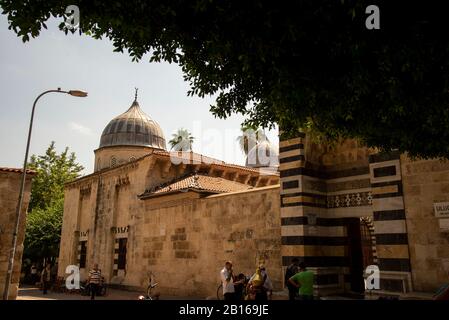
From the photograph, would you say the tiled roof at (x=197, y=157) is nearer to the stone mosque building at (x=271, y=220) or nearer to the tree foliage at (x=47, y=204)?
the stone mosque building at (x=271, y=220)

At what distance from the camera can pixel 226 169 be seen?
21203 mm

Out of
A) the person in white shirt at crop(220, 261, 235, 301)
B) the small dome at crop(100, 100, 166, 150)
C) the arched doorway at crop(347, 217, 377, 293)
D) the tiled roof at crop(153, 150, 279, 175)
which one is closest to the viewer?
the person in white shirt at crop(220, 261, 235, 301)

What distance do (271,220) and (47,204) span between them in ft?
97.8

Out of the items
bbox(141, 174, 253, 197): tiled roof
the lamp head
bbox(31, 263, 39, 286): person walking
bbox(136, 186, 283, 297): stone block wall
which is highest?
the lamp head

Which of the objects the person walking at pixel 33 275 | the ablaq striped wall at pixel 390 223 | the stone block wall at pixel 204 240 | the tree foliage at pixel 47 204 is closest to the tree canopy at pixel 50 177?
the tree foliage at pixel 47 204

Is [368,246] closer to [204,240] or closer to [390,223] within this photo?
[204,240]

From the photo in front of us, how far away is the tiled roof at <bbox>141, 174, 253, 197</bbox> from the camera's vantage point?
16.8m

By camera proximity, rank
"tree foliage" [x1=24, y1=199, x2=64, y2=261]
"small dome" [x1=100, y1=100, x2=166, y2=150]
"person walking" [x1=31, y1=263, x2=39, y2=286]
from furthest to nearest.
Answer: "small dome" [x1=100, y1=100, x2=166, y2=150] < "tree foliage" [x1=24, y1=199, x2=64, y2=261] < "person walking" [x1=31, y1=263, x2=39, y2=286]

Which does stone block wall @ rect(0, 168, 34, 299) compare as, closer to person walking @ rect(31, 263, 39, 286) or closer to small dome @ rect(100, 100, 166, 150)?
person walking @ rect(31, 263, 39, 286)

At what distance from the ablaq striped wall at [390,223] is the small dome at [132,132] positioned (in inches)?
917

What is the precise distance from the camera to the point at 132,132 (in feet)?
102

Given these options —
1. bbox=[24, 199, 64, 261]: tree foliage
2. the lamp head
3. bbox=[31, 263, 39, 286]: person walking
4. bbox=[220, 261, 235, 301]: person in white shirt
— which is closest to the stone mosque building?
bbox=[31, 263, 39, 286]: person walking

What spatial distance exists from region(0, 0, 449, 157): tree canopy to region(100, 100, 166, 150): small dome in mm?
25813
